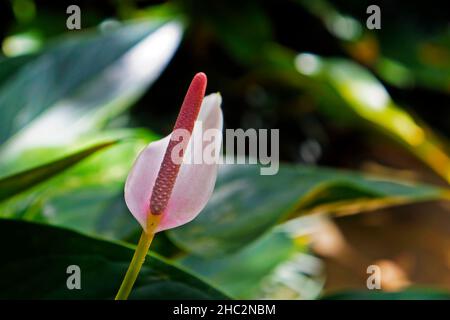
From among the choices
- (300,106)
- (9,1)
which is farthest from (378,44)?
(9,1)

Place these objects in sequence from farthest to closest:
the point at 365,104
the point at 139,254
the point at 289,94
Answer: the point at 289,94, the point at 365,104, the point at 139,254

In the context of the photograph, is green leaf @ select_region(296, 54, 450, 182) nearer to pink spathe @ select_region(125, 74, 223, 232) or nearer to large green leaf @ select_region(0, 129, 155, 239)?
large green leaf @ select_region(0, 129, 155, 239)

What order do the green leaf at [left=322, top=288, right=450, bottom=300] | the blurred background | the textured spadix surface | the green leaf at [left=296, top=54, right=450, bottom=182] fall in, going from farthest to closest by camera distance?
the green leaf at [left=296, top=54, right=450, bottom=182], the blurred background, the green leaf at [left=322, top=288, right=450, bottom=300], the textured spadix surface

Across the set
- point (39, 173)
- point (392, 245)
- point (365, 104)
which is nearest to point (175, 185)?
point (39, 173)

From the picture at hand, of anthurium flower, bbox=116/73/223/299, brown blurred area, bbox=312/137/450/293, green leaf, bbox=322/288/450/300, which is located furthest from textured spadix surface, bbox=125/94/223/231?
brown blurred area, bbox=312/137/450/293

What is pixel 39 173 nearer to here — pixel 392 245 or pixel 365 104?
pixel 365 104

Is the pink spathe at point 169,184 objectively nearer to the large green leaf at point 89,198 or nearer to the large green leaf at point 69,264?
the large green leaf at point 69,264

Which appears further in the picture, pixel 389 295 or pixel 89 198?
pixel 89 198
